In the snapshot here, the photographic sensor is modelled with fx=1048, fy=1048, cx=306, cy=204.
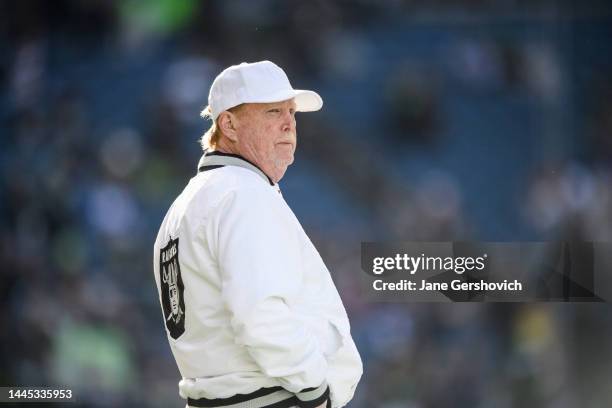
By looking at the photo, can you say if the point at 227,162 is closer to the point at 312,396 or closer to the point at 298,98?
the point at 298,98

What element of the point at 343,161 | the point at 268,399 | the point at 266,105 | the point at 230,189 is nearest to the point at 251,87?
the point at 266,105

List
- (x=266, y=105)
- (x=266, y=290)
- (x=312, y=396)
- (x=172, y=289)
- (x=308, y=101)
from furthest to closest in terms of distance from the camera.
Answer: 1. (x=308, y=101)
2. (x=266, y=105)
3. (x=172, y=289)
4. (x=312, y=396)
5. (x=266, y=290)

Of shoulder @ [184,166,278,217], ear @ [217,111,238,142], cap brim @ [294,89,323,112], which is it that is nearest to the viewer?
shoulder @ [184,166,278,217]

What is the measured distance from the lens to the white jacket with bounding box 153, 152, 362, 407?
2264 millimetres

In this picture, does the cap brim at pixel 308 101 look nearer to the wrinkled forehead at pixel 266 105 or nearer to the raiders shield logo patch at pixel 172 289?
the wrinkled forehead at pixel 266 105

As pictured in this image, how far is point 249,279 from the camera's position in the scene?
2258mm

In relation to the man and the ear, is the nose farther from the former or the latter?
the ear

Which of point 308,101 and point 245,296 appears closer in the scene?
point 245,296

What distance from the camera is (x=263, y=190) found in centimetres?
241

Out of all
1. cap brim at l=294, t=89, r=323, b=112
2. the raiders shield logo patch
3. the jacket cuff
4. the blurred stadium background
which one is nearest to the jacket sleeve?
the jacket cuff

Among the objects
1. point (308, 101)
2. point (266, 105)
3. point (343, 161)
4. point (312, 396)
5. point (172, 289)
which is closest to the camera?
point (312, 396)

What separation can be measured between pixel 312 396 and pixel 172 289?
18.0 inches

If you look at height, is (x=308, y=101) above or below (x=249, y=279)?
above

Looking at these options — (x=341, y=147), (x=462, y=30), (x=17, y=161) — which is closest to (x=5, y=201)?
(x=17, y=161)
